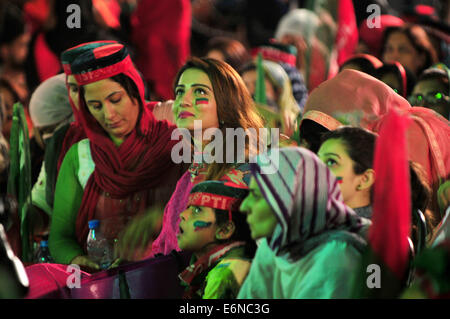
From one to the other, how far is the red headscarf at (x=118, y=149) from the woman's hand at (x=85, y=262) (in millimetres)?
217

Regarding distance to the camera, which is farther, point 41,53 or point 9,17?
point 9,17

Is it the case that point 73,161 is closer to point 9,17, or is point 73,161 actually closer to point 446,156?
point 446,156

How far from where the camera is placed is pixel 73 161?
4.18m

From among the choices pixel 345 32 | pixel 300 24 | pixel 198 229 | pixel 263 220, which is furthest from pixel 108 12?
pixel 263 220

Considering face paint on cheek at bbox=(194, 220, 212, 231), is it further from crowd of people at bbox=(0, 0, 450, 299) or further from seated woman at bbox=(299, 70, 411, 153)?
seated woman at bbox=(299, 70, 411, 153)

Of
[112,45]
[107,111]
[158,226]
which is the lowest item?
[158,226]

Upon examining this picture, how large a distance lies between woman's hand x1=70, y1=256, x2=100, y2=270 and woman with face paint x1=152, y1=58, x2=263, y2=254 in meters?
0.32

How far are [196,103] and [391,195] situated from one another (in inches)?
54.2

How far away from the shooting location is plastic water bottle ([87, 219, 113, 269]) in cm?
383

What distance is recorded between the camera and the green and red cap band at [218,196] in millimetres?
3109

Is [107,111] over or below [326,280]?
over

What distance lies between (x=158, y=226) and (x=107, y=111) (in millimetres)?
594

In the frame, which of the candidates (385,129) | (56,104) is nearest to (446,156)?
(385,129)

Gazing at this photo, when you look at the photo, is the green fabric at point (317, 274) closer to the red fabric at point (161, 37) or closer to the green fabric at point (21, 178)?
the green fabric at point (21, 178)
